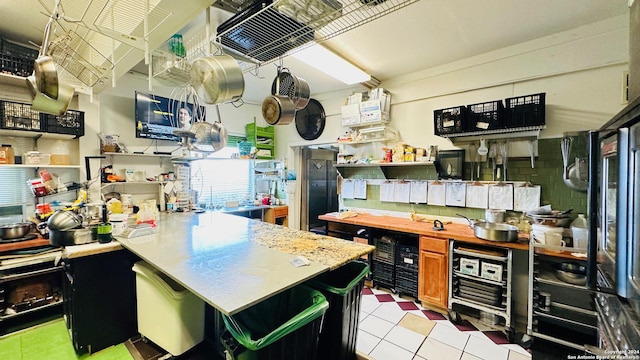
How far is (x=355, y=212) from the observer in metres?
3.88

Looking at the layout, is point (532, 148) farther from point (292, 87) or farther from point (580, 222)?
point (292, 87)

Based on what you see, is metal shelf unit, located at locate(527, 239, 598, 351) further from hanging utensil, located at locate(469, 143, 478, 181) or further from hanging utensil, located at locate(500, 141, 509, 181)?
hanging utensil, located at locate(469, 143, 478, 181)

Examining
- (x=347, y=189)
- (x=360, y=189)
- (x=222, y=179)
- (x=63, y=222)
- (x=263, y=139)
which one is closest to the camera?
(x=63, y=222)

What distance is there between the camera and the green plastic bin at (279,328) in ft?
3.54

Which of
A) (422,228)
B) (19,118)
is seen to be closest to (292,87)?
(422,228)

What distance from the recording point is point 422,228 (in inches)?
110

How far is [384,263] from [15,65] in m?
4.17

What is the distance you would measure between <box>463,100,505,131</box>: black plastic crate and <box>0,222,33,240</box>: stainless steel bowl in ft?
14.2

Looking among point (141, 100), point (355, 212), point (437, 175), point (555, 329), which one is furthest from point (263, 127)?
point (555, 329)

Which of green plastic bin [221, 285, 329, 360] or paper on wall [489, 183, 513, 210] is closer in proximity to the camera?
green plastic bin [221, 285, 329, 360]

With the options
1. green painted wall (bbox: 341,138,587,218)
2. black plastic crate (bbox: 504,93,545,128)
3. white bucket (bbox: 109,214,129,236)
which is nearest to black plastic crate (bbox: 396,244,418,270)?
green painted wall (bbox: 341,138,587,218)

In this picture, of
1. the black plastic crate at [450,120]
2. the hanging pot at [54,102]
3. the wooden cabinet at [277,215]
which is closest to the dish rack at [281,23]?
the hanging pot at [54,102]

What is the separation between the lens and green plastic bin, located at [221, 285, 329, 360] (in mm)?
1079

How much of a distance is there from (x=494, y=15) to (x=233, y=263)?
2.83 metres
